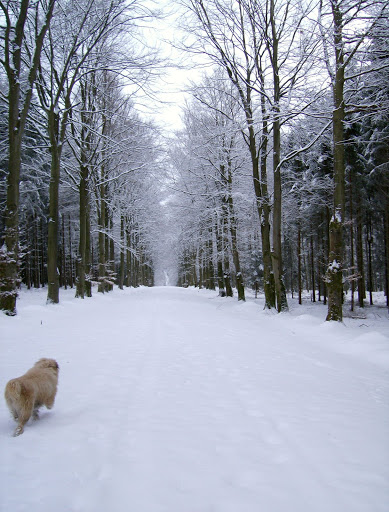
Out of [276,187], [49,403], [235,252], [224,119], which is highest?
[224,119]

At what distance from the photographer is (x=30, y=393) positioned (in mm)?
2506

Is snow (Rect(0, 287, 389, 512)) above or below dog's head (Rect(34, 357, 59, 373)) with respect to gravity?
below

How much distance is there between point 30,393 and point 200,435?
59.1 inches

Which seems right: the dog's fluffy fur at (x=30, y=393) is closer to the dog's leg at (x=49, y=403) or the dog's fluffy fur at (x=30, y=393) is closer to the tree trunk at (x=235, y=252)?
the dog's leg at (x=49, y=403)

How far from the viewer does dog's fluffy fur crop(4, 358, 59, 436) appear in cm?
242

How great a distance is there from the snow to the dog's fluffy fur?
0.50ft

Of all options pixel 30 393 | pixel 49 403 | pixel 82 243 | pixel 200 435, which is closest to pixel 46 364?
pixel 49 403

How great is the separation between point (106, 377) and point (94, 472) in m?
2.03

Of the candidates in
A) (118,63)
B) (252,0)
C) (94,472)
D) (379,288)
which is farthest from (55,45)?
(379,288)

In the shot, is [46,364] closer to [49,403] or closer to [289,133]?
[49,403]

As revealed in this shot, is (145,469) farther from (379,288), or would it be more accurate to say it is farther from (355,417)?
(379,288)

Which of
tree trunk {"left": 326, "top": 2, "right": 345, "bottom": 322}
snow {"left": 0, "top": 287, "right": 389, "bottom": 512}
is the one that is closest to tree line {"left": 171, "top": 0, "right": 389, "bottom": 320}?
tree trunk {"left": 326, "top": 2, "right": 345, "bottom": 322}

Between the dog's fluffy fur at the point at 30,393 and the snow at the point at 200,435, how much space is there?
0.15 m

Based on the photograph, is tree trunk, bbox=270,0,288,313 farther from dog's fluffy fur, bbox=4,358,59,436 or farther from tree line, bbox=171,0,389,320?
dog's fluffy fur, bbox=4,358,59,436
